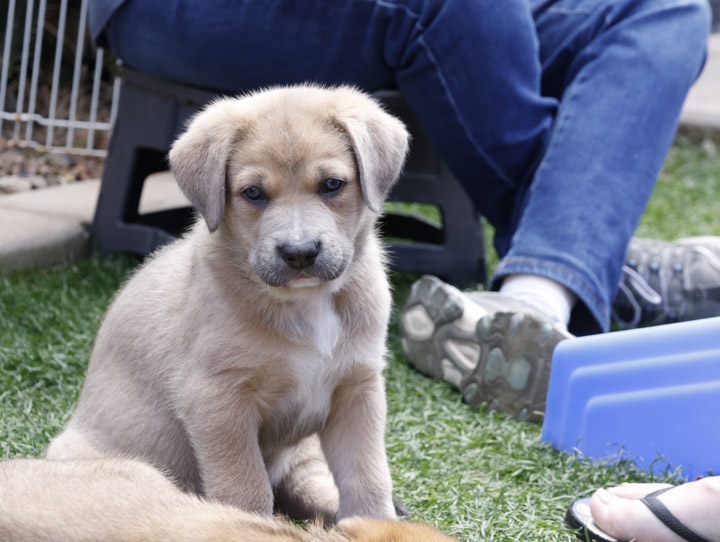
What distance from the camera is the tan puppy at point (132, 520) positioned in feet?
5.48

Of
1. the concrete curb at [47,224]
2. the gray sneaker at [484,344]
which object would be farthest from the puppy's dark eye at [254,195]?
the concrete curb at [47,224]

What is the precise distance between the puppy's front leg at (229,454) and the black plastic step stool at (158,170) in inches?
80.6

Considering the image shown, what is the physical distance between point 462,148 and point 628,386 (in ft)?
4.35

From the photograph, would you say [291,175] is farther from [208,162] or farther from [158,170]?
[158,170]

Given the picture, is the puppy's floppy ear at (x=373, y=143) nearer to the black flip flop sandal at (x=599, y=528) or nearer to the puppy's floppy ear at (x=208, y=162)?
the puppy's floppy ear at (x=208, y=162)

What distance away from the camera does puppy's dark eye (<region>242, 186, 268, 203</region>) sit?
8.12ft

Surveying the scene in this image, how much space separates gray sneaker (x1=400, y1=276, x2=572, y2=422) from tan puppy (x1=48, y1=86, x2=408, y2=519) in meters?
0.68

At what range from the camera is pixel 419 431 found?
3.20 m

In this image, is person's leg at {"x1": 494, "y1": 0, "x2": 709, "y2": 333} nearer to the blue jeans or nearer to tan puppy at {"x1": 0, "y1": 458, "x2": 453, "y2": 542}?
the blue jeans

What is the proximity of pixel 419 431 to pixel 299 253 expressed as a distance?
1079 millimetres

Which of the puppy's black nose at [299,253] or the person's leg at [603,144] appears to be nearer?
the puppy's black nose at [299,253]

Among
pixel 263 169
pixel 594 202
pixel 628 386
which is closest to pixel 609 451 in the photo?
pixel 628 386

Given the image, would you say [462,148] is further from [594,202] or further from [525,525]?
[525,525]

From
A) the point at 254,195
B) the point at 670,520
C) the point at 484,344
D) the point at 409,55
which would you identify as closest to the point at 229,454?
the point at 254,195
